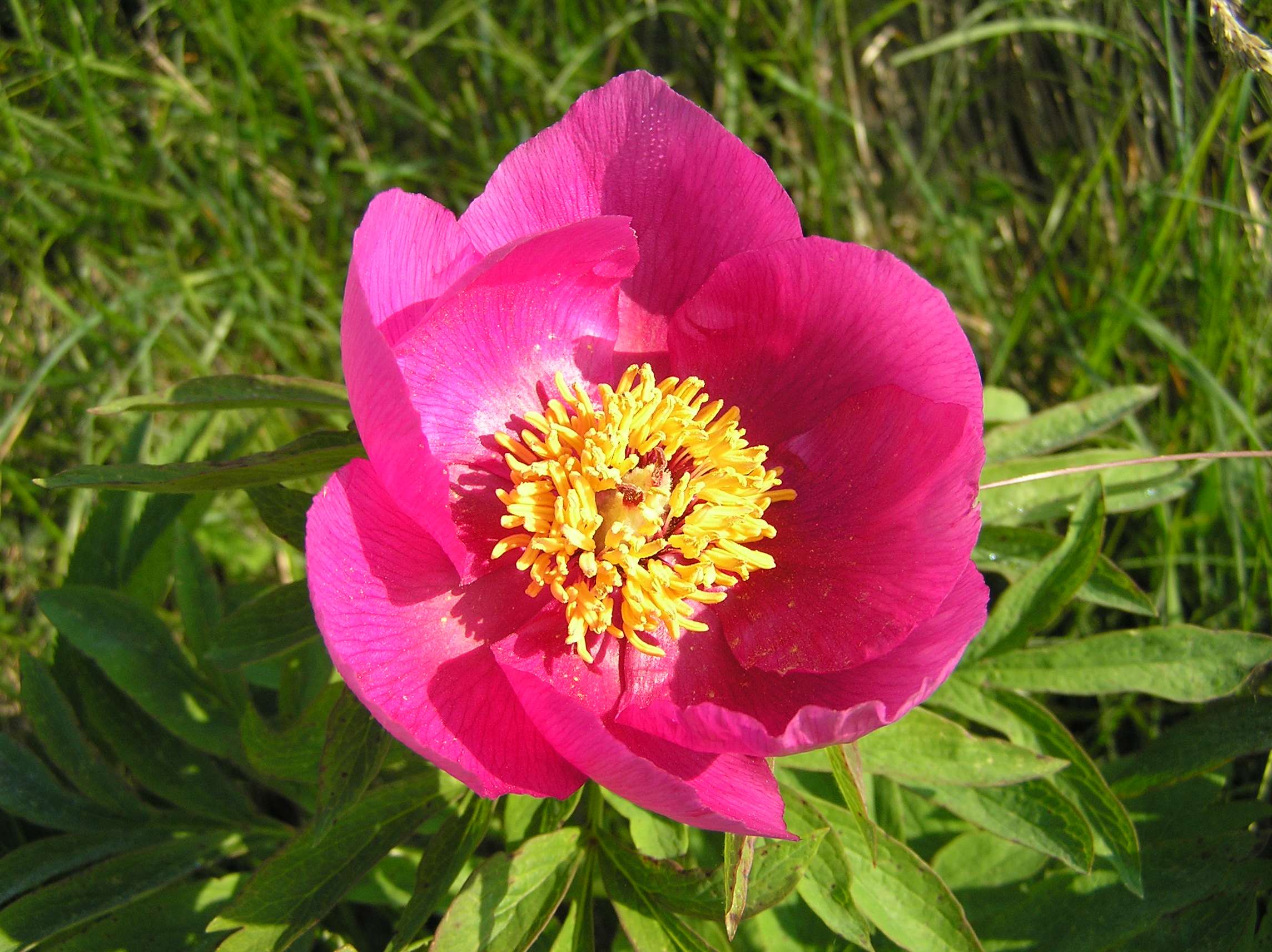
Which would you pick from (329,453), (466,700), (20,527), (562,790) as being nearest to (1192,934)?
(562,790)

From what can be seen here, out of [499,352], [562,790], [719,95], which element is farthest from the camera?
[719,95]

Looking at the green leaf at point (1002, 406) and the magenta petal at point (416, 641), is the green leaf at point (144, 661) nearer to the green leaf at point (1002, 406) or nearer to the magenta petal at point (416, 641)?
the magenta petal at point (416, 641)

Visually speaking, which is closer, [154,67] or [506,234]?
[506,234]

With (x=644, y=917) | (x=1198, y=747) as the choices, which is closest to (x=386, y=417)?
(x=644, y=917)

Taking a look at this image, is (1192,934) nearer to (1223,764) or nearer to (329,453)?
(1223,764)

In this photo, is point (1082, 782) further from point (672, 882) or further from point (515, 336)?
point (515, 336)

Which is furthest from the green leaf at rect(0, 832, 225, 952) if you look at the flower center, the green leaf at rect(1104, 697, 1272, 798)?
the green leaf at rect(1104, 697, 1272, 798)

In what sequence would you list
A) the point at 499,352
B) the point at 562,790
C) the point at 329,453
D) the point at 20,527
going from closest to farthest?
the point at 562,790, the point at 329,453, the point at 499,352, the point at 20,527
